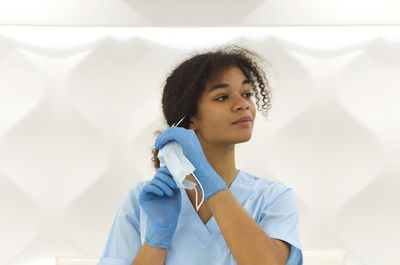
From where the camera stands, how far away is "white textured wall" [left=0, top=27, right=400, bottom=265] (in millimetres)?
2859

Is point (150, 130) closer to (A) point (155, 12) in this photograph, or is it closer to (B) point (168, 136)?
(A) point (155, 12)

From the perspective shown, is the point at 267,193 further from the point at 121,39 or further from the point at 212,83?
the point at 121,39

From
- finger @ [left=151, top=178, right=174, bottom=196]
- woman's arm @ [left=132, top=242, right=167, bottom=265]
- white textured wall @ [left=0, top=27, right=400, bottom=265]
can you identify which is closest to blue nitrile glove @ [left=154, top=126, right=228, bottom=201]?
finger @ [left=151, top=178, right=174, bottom=196]

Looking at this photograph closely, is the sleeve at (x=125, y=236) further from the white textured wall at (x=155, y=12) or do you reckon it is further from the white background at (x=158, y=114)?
the white textured wall at (x=155, y=12)

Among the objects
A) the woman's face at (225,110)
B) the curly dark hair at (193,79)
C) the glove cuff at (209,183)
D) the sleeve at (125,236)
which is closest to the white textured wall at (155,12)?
the curly dark hair at (193,79)

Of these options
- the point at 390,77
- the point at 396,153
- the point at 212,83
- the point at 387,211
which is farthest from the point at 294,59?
the point at 212,83

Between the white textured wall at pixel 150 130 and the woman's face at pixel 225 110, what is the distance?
4.43 feet

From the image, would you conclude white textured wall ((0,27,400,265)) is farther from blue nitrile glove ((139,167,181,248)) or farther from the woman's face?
blue nitrile glove ((139,167,181,248))

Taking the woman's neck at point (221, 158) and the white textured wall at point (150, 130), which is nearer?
the woman's neck at point (221, 158)

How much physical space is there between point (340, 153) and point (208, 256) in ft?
5.53

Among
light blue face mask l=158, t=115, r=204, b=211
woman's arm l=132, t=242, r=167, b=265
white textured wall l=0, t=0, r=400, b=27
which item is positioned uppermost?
white textured wall l=0, t=0, r=400, b=27

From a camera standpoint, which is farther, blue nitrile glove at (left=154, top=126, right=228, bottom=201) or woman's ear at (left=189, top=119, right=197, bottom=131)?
woman's ear at (left=189, top=119, right=197, bottom=131)

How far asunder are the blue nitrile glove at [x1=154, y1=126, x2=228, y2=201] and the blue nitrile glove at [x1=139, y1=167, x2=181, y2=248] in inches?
4.5

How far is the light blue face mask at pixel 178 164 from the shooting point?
53.6 inches
